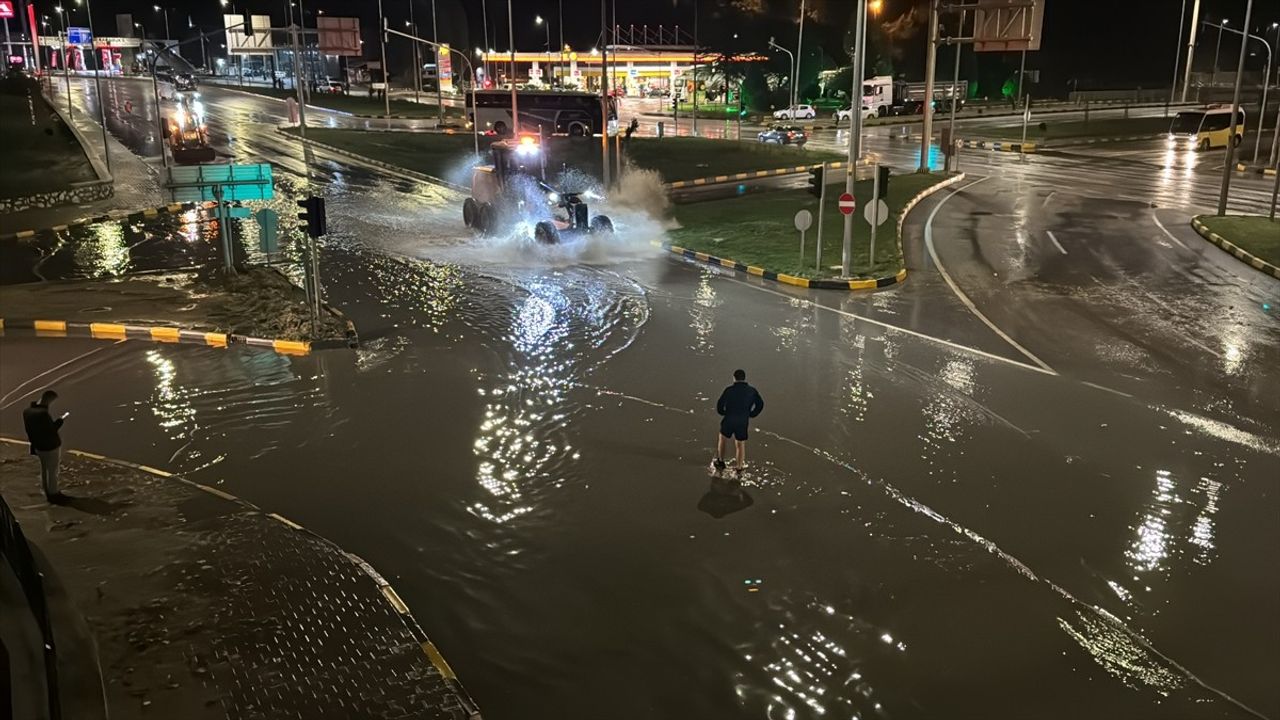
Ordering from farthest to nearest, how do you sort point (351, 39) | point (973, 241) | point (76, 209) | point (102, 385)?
point (351, 39) → point (76, 209) → point (973, 241) → point (102, 385)

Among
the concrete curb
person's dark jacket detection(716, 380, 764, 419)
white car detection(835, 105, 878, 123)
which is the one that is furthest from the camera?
white car detection(835, 105, 878, 123)

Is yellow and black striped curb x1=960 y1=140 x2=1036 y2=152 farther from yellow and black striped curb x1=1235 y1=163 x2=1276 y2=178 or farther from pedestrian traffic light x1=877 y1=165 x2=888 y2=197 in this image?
pedestrian traffic light x1=877 y1=165 x2=888 y2=197

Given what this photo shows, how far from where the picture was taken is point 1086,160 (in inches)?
1919

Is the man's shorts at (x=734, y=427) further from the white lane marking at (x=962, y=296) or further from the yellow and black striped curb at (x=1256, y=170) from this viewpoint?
the yellow and black striped curb at (x=1256, y=170)

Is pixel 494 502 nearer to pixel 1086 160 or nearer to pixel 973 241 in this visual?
pixel 973 241

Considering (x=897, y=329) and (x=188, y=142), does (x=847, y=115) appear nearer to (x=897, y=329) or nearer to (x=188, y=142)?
(x=188, y=142)

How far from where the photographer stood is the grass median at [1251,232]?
23.9 m

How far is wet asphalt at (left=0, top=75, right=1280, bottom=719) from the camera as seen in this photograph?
23.2 ft

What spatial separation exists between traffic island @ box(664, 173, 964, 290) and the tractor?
2828mm

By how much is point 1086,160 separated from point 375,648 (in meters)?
50.8

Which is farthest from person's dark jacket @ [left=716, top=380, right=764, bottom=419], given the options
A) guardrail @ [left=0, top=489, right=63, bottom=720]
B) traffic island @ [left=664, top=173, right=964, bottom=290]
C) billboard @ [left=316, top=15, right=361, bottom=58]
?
billboard @ [left=316, top=15, right=361, bottom=58]

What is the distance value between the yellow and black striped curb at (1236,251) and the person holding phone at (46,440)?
975 inches

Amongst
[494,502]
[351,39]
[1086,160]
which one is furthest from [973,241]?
[351,39]

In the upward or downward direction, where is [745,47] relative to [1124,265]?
upward
